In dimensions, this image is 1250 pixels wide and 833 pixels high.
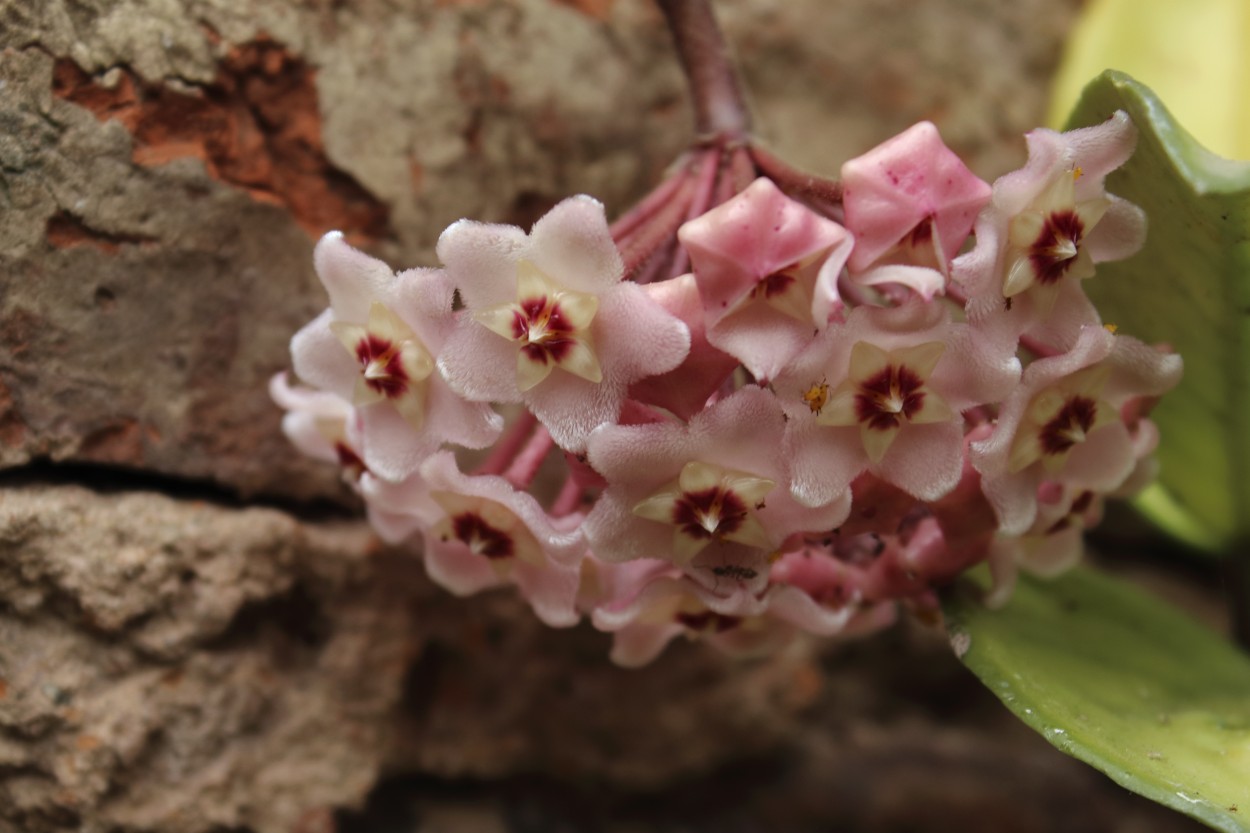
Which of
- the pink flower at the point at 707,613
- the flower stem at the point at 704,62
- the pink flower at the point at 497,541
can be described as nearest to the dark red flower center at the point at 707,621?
the pink flower at the point at 707,613

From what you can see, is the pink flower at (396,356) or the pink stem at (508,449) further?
the pink stem at (508,449)

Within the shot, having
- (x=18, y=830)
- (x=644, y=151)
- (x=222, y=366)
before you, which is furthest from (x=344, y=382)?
(x=644, y=151)

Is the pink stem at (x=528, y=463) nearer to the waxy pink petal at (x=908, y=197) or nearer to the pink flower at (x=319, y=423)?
the pink flower at (x=319, y=423)

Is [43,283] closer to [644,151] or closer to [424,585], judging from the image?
[424,585]

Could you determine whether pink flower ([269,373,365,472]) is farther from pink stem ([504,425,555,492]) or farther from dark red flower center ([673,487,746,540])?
dark red flower center ([673,487,746,540])

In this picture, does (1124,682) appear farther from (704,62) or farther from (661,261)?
(704,62)

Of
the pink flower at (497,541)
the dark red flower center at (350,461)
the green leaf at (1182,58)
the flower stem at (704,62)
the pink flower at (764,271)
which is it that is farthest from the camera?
the green leaf at (1182,58)
